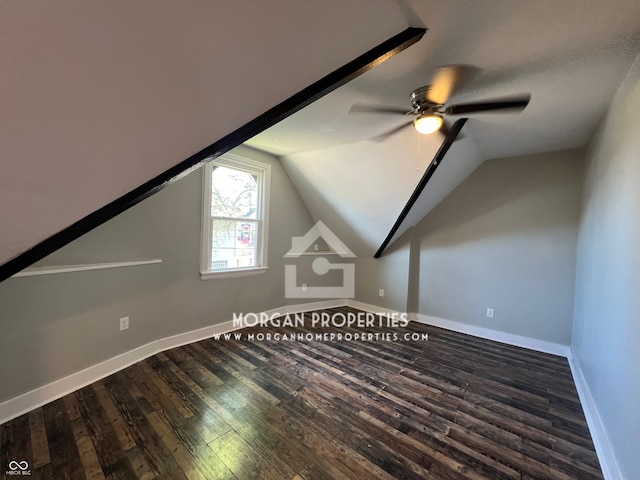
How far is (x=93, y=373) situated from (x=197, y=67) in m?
2.63

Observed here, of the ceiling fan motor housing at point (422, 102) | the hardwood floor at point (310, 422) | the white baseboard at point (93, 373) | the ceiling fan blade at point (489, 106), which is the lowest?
the hardwood floor at point (310, 422)

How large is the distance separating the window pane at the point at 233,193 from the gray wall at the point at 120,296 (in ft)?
0.78

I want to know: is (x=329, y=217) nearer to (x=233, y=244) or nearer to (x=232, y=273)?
(x=233, y=244)

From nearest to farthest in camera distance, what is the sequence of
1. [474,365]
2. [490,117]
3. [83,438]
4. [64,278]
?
[83,438]
[64,278]
[490,117]
[474,365]

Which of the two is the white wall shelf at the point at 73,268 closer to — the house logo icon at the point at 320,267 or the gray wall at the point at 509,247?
the house logo icon at the point at 320,267

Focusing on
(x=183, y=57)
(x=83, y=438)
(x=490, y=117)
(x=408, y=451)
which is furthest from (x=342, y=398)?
(x=490, y=117)

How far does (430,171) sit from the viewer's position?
2.76m

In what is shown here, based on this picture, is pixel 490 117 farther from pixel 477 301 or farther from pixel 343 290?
pixel 343 290

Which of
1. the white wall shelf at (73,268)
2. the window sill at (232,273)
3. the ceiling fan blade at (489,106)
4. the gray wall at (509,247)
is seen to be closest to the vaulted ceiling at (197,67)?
the ceiling fan blade at (489,106)

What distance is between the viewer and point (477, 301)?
3484 millimetres

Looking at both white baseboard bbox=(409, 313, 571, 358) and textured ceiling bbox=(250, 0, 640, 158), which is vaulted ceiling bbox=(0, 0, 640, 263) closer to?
textured ceiling bbox=(250, 0, 640, 158)

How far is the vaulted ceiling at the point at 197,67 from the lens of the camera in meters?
0.77

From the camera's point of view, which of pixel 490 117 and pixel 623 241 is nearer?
pixel 623 241

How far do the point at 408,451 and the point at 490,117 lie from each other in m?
2.62
